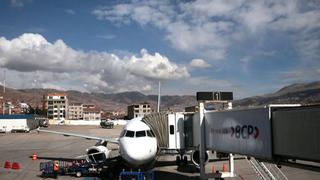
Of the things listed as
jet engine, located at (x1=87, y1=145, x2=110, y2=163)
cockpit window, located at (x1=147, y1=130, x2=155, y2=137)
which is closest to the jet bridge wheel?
jet engine, located at (x1=87, y1=145, x2=110, y2=163)


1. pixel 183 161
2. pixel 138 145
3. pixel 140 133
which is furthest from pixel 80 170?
A: pixel 183 161

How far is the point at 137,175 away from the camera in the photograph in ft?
82.7

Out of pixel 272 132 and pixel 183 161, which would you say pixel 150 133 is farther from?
pixel 272 132

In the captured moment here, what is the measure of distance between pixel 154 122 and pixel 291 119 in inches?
589

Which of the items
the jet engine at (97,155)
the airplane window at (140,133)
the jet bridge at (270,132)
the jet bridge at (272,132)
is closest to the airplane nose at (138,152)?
the airplane window at (140,133)

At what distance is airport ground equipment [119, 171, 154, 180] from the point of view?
2503 cm

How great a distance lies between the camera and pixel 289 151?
43.8 feet

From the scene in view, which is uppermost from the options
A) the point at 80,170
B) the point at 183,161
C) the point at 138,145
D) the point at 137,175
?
the point at 138,145

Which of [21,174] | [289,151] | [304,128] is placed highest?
[304,128]

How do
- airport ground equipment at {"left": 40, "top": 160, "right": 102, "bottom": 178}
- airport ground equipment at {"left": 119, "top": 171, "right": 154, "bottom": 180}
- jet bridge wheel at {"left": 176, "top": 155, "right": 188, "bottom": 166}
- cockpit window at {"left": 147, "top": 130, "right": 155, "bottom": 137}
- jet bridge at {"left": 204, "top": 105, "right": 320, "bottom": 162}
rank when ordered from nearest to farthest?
jet bridge at {"left": 204, "top": 105, "right": 320, "bottom": 162} < airport ground equipment at {"left": 119, "top": 171, "right": 154, "bottom": 180} < cockpit window at {"left": 147, "top": 130, "right": 155, "bottom": 137} < airport ground equipment at {"left": 40, "top": 160, "right": 102, "bottom": 178} < jet bridge wheel at {"left": 176, "top": 155, "right": 188, "bottom": 166}

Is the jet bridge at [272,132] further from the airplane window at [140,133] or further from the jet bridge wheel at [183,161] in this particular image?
Answer: the jet bridge wheel at [183,161]

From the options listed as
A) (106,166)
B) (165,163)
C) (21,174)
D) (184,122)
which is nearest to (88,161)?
(106,166)

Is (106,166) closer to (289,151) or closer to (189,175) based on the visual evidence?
(189,175)

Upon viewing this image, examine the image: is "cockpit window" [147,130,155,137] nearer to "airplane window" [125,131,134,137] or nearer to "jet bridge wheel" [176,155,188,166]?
"airplane window" [125,131,134,137]
